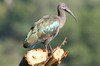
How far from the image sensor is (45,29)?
13.3 m

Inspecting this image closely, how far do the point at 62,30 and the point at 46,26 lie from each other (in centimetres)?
5520

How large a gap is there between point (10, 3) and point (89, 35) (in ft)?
97.1

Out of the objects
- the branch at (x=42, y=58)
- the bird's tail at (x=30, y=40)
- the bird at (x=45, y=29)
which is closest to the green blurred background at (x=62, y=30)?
the bird at (x=45, y=29)

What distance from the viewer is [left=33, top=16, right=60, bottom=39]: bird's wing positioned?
12.9 metres

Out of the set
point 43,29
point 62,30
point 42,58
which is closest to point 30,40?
point 43,29

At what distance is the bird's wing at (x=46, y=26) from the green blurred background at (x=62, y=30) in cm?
3878

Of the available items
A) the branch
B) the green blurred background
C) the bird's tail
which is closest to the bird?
the bird's tail

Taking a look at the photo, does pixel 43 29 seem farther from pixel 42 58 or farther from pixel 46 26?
pixel 42 58

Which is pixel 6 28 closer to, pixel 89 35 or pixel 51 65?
pixel 89 35

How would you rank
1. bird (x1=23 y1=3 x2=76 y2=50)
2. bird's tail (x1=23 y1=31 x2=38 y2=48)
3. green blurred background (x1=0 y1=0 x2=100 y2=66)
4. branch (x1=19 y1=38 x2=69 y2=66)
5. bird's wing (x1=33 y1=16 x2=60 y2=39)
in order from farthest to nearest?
1. green blurred background (x1=0 y1=0 x2=100 y2=66)
2. bird's wing (x1=33 y1=16 x2=60 y2=39)
3. bird (x1=23 y1=3 x2=76 y2=50)
4. bird's tail (x1=23 y1=31 x2=38 y2=48)
5. branch (x1=19 y1=38 x2=69 y2=66)

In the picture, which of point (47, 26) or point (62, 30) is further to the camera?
point (62, 30)

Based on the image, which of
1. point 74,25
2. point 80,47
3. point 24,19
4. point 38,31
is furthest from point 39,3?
point 38,31

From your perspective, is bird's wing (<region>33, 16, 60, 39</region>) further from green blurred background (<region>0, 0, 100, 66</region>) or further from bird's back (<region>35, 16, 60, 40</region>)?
green blurred background (<region>0, 0, 100, 66</region>)

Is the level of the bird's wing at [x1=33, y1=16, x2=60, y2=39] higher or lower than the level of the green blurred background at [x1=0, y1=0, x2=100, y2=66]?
higher
